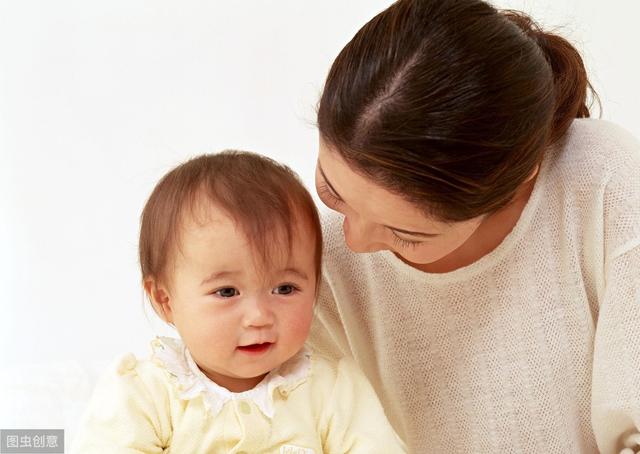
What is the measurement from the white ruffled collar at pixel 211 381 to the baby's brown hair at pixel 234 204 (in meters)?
0.13

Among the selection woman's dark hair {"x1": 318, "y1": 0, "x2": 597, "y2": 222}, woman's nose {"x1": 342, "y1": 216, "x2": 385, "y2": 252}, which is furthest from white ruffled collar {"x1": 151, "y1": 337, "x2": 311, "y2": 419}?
woman's dark hair {"x1": 318, "y1": 0, "x2": 597, "y2": 222}

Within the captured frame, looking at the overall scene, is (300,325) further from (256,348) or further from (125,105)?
(125,105)

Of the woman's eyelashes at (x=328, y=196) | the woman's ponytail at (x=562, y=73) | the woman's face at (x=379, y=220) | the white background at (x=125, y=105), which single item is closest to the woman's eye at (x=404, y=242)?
the woman's face at (x=379, y=220)

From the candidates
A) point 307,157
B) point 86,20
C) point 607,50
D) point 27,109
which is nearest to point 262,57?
point 307,157

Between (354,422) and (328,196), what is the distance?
378 millimetres

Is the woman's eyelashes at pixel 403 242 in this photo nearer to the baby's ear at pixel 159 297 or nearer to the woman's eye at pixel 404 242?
the woman's eye at pixel 404 242

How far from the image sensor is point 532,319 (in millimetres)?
1726

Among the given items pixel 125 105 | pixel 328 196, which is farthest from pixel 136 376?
pixel 125 105

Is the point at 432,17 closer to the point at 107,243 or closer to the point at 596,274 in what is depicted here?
the point at 596,274

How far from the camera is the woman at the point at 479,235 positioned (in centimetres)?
137

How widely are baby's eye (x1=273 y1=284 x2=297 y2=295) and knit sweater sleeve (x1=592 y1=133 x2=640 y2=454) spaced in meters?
0.54

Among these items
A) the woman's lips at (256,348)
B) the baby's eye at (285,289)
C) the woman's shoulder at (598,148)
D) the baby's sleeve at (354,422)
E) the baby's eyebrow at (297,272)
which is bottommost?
the baby's sleeve at (354,422)

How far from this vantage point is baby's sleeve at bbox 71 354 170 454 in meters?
1.51

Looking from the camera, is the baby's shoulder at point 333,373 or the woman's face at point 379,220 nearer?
the woman's face at point 379,220
